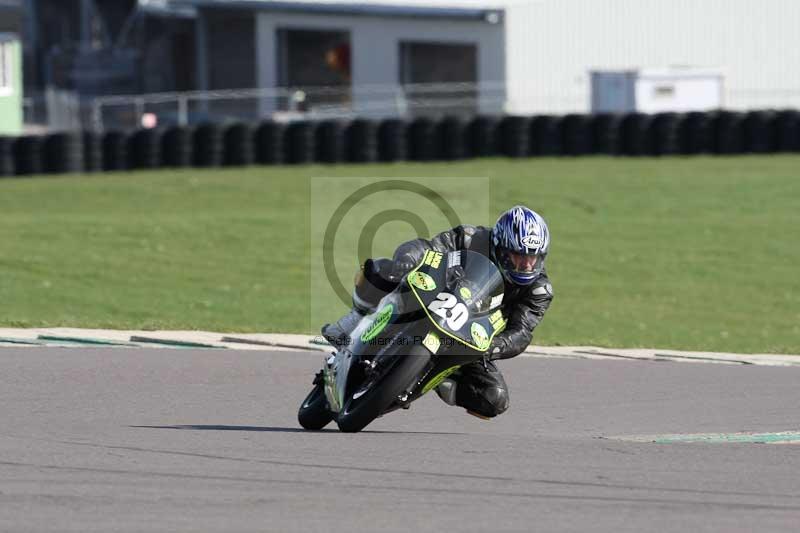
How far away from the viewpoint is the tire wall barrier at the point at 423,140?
2711 cm

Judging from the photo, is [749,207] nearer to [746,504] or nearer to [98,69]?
[746,504]

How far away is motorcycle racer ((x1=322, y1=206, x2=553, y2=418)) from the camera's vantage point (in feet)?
24.9

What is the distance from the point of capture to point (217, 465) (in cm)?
662

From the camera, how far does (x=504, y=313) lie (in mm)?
7867

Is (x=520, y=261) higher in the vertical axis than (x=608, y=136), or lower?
lower

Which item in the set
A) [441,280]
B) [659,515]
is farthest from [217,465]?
[659,515]

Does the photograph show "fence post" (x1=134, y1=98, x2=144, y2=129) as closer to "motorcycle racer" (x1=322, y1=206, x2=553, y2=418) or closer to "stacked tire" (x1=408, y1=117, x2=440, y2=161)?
"stacked tire" (x1=408, y1=117, x2=440, y2=161)

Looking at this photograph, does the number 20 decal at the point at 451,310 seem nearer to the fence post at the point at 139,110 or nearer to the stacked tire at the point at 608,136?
the stacked tire at the point at 608,136

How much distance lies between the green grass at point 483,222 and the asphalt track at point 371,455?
284 centimetres

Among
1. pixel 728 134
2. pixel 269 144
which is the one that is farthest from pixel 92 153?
pixel 728 134

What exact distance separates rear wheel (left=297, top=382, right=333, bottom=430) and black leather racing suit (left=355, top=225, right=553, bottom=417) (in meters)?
0.74

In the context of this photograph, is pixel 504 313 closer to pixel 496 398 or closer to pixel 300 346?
pixel 496 398

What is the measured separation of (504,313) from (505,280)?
0.21 meters

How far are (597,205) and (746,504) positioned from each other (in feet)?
53.3
